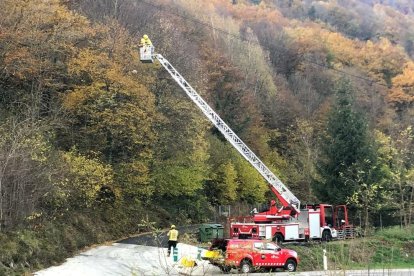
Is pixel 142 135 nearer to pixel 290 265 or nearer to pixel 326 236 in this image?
pixel 290 265

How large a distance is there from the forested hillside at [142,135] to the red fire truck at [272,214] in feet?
9.57

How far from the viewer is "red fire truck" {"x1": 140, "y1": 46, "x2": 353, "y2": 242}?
26.3 metres

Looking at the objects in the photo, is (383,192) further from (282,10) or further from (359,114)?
(282,10)

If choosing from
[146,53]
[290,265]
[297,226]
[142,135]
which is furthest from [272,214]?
[146,53]

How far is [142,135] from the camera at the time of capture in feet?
94.1

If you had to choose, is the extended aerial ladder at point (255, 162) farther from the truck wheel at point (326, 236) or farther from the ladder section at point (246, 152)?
the truck wheel at point (326, 236)

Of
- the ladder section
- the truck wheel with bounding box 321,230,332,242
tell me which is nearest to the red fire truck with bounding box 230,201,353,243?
the truck wheel with bounding box 321,230,332,242

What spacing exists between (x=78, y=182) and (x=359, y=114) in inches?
1036

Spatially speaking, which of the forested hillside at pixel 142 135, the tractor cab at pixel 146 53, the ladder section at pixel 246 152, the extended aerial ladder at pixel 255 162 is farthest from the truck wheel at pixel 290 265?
the tractor cab at pixel 146 53

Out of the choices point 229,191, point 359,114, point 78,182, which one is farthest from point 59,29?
point 359,114

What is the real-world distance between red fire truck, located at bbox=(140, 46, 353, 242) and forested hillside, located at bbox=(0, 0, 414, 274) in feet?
9.57

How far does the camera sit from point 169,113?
3472 cm

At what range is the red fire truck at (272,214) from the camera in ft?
86.4

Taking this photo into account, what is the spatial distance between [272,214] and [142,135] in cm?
911
